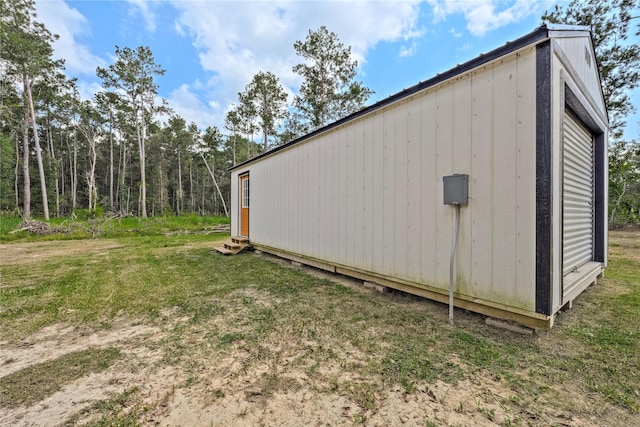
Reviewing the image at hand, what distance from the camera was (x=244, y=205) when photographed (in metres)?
7.62

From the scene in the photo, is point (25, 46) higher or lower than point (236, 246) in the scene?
higher

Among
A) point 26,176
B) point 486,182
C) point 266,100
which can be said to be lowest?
point 486,182

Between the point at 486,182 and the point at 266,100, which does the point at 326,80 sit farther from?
the point at 486,182

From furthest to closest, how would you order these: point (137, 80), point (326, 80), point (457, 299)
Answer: point (137, 80) → point (326, 80) → point (457, 299)

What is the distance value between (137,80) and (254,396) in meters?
23.7

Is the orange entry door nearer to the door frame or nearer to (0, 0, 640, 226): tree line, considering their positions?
the door frame

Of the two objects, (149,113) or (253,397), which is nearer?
(253,397)

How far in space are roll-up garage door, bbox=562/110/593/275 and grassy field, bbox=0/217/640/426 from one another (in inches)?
21.5

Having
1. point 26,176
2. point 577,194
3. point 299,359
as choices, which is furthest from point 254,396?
point 26,176

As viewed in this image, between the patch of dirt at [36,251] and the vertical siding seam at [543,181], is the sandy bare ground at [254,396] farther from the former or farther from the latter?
the patch of dirt at [36,251]

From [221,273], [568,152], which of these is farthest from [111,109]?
[568,152]

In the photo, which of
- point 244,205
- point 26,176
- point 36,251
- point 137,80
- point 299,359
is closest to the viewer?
point 299,359

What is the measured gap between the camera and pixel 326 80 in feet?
50.8

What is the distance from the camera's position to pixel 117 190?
2797cm
